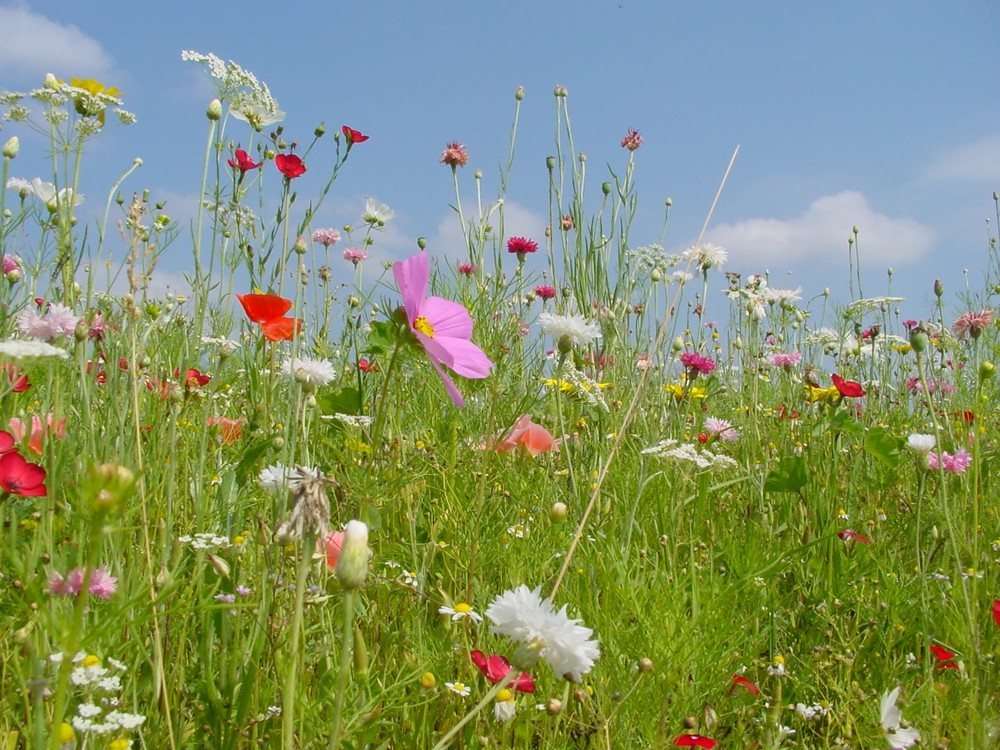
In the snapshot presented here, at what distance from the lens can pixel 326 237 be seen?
3.48 meters

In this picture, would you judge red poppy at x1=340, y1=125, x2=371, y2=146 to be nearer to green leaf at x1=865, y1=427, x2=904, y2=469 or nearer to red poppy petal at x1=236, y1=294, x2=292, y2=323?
red poppy petal at x1=236, y1=294, x2=292, y2=323

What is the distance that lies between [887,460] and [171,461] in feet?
5.44

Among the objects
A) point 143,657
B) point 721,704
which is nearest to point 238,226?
point 143,657

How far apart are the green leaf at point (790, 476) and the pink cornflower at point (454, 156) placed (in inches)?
63.4

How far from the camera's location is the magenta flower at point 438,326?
36.0 inches

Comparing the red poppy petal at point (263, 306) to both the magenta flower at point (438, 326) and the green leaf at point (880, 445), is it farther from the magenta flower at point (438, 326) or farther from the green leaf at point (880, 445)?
the green leaf at point (880, 445)

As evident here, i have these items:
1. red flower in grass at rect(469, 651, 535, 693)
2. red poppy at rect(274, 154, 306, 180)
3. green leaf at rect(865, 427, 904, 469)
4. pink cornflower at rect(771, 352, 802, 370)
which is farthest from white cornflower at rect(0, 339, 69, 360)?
pink cornflower at rect(771, 352, 802, 370)

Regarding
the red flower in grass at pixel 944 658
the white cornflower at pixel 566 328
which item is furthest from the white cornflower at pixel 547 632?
the white cornflower at pixel 566 328

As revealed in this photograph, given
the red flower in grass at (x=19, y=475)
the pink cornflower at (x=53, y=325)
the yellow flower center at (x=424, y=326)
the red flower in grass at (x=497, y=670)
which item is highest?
the pink cornflower at (x=53, y=325)

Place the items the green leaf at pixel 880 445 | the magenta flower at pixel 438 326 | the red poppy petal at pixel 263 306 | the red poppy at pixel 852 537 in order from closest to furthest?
the magenta flower at pixel 438 326
the red poppy petal at pixel 263 306
the red poppy at pixel 852 537
the green leaf at pixel 880 445

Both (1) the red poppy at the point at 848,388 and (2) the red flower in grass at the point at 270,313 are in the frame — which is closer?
(2) the red flower in grass at the point at 270,313

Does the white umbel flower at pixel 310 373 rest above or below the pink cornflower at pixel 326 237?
below

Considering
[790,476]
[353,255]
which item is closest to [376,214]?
[353,255]

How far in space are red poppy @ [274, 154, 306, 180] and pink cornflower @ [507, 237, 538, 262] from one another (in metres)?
0.83
